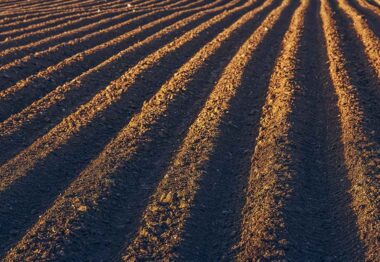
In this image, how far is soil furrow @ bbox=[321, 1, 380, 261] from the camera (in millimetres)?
7344

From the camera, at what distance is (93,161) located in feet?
31.9

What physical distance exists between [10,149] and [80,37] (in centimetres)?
996

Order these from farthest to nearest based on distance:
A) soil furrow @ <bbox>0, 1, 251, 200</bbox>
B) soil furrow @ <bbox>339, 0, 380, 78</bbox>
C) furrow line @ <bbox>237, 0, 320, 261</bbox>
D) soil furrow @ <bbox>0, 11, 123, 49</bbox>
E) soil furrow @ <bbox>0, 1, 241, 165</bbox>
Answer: soil furrow @ <bbox>0, 11, 123, 49</bbox>, soil furrow @ <bbox>339, 0, 380, 78</bbox>, soil furrow @ <bbox>0, 1, 241, 165</bbox>, soil furrow @ <bbox>0, 1, 251, 200</bbox>, furrow line @ <bbox>237, 0, 320, 261</bbox>

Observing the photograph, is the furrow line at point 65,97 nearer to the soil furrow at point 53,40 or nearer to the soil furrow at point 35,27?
the soil furrow at point 53,40

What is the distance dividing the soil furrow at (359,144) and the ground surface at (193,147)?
0.03 meters

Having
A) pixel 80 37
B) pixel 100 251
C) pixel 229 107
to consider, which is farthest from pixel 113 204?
pixel 80 37

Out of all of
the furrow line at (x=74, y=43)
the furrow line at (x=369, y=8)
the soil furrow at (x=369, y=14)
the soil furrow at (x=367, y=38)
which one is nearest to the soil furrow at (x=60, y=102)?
the furrow line at (x=74, y=43)

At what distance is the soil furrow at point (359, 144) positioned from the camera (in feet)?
24.1

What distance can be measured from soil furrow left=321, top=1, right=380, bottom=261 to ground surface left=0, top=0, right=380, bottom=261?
3 centimetres

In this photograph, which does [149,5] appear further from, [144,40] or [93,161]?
[93,161]

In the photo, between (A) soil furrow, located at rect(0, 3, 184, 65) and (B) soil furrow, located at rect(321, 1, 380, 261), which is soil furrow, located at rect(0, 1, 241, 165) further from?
(B) soil furrow, located at rect(321, 1, 380, 261)

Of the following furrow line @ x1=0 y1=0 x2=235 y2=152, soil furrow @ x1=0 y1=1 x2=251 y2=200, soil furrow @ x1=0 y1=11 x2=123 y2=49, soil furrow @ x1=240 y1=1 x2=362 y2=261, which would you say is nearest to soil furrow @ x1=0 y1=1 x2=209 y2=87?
soil furrow @ x1=0 y1=11 x2=123 y2=49

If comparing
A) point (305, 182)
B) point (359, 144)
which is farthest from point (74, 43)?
point (305, 182)

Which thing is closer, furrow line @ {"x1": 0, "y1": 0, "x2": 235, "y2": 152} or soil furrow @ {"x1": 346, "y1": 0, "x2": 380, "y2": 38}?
furrow line @ {"x1": 0, "y1": 0, "x2": 235, "y2": 152}
